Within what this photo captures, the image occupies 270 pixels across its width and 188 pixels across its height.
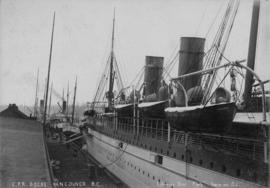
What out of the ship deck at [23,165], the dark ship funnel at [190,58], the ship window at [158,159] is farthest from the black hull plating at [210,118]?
the ship deck at [23,165]

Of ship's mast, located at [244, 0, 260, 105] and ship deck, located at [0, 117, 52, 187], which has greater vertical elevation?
ship's mast, located at [244, 0, 260, 105]

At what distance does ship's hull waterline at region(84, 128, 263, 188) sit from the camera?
8.35 metres

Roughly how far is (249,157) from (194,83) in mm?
4422

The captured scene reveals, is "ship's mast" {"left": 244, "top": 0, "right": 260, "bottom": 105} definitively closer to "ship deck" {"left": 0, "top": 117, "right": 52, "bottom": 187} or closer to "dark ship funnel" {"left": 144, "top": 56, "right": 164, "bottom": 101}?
"ship deck" {"left": 0, "top": 117, "right": 52, "bottom": 187}

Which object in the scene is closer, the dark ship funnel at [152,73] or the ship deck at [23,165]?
the ship deck at [23,165]

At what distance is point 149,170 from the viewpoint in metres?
12.3

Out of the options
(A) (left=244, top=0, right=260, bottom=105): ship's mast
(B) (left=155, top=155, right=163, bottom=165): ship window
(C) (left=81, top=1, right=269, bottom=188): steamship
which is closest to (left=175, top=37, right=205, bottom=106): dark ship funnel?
(C) (left=81, top=1, right=269, bottom=188): steamship

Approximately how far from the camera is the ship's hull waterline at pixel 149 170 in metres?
8.35

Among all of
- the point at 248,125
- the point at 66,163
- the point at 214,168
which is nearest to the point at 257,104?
the point at 248,125

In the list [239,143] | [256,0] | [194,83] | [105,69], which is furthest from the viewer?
[105,69]

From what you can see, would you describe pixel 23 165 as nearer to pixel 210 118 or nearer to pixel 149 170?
pixel 149 170

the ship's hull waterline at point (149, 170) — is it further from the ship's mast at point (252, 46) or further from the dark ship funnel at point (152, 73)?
the dark ship funnel at point (152, 73)

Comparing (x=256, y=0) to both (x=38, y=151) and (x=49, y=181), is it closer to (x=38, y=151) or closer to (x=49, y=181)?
(x=49, y=181)

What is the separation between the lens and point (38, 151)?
1312 cm
